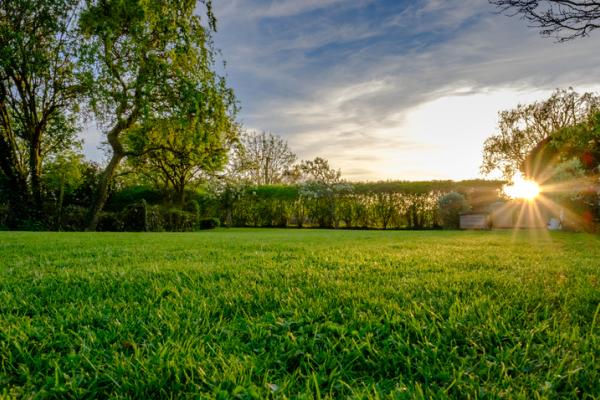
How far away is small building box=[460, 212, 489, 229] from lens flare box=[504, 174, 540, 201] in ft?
6.41

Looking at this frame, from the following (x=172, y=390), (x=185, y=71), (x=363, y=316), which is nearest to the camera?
(x=172, y=390)

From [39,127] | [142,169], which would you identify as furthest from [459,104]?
[39,127]

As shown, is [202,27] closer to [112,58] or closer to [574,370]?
[112,58]

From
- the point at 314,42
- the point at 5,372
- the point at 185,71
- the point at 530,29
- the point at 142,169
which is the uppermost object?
the point at 185,71

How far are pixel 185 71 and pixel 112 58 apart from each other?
10.1 ft

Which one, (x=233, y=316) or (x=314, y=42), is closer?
(x=233, y=316)

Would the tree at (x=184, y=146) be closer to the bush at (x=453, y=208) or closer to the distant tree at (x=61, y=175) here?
the distant tree at (x=61, y=175)

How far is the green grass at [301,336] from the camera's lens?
131 centimetres

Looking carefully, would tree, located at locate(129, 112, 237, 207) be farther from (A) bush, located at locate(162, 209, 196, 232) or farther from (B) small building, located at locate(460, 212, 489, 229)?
(B) small building, located at locate(460, 212, 489, 229)

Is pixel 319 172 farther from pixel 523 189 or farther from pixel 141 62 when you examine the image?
pixel 141 62

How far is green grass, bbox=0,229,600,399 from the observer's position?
1.31 m

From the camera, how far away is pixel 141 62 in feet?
48.8

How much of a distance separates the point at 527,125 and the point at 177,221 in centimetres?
2728

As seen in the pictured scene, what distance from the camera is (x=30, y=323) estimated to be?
1978 millimetres
